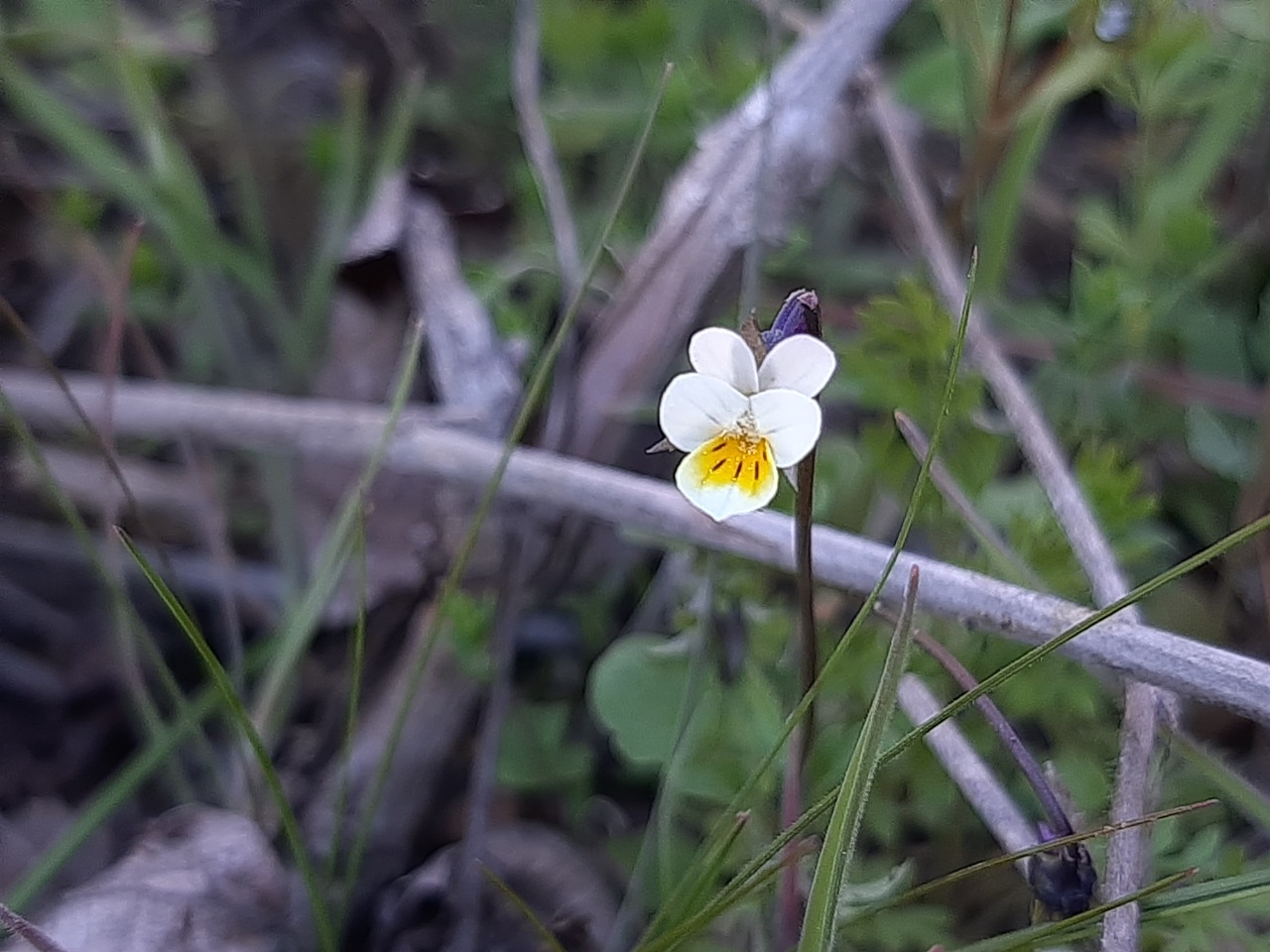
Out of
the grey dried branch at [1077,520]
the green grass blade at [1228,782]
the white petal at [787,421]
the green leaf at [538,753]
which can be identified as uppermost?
the white petal at [787,421]

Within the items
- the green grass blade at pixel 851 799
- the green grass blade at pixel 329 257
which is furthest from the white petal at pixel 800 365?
the green grass blade at pixel 329 257

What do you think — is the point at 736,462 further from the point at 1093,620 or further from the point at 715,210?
the point at 715,210

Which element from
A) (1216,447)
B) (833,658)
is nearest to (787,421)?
(833,658)

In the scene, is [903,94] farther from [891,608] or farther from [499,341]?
[891,608]

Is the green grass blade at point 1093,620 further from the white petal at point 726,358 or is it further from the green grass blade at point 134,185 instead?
the green grass blade at point 134,185

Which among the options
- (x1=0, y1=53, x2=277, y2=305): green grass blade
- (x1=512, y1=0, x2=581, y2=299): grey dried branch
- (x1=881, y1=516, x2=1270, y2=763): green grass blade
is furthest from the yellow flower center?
(x1=0, y1=53, x2=277, y2=305): green grass blade

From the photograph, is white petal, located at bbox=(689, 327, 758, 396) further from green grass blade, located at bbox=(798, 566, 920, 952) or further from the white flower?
green grass blade, located at bbox=(798, 566, 920, 952)
